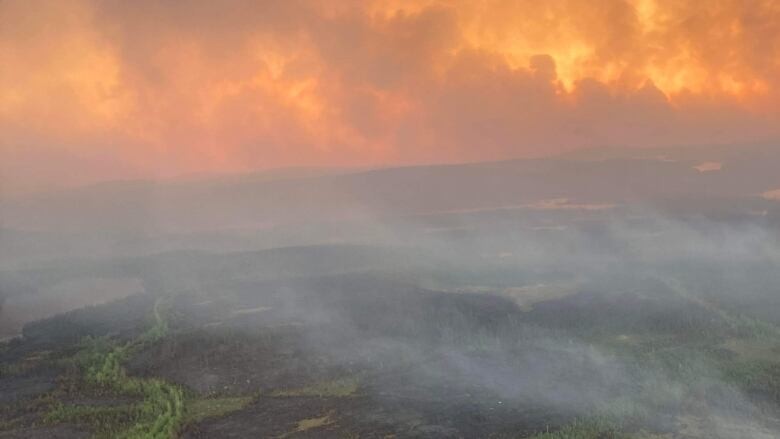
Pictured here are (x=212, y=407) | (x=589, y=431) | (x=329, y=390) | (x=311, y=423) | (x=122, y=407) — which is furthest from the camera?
(x=329, y=390)

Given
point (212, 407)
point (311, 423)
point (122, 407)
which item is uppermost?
point (122, 407)

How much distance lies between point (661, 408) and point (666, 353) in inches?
1098

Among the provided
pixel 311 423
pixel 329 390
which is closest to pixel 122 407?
pixel 329 390

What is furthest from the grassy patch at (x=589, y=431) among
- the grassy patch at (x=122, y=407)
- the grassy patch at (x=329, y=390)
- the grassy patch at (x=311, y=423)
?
the grassy patch at (x=122, y=407)

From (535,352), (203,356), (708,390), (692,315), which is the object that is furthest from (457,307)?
(708,390)

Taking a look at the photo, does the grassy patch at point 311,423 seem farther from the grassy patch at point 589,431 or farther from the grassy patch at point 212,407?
the grassy patch at point 589,431

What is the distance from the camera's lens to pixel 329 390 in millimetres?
107375

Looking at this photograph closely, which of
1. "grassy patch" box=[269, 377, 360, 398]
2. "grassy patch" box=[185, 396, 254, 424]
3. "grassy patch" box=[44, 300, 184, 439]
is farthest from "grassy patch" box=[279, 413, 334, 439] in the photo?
"grassy patch" box=[44, 300, 184, 439]

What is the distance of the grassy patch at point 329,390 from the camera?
105m

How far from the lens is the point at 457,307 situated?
16125cm

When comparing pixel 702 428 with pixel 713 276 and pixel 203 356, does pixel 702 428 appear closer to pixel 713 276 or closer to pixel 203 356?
pixel 203 356

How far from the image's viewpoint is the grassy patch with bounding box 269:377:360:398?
4147 inches

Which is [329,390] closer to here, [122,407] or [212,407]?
[212,407]

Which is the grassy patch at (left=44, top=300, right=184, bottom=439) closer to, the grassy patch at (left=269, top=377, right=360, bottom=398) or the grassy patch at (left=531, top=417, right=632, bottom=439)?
the grassy patch at (left=269, top=377, right=360, bottom=398)
